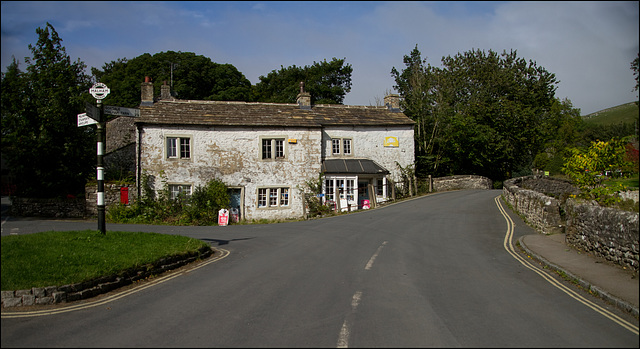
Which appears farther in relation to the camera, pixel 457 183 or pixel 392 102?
pixel 457 183

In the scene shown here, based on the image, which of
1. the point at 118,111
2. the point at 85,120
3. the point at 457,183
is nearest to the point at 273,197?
the point at 118,111

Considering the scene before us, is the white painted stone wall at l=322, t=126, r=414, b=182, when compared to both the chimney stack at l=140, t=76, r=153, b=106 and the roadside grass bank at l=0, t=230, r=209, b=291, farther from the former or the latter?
the roadside grass bank at l=0, t=230, r=209, b=291

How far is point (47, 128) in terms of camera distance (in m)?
23.4

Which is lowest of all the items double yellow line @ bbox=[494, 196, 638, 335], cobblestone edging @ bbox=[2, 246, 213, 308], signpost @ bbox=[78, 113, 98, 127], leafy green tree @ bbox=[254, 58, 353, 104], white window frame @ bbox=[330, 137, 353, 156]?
double yellow line @ bbox=[494, 196, 638, 335]

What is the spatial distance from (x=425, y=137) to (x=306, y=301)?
39878 mm

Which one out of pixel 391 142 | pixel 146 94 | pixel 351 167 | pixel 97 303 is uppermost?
pixel 146 94

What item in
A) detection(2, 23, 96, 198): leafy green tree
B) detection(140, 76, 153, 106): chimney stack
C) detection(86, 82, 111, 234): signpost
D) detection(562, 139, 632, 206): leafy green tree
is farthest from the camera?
detection(140, 76, 153, 106): chimney stack

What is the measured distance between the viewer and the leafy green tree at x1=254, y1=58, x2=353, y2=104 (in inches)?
2199

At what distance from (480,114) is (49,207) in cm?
4366

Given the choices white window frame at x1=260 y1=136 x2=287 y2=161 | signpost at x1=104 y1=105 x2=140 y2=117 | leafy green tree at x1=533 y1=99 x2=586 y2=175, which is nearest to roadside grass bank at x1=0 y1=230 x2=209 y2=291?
signpost at x1=104 y1=105 x2=140 y2=117

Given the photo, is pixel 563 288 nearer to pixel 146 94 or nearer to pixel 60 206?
pixel 60 206

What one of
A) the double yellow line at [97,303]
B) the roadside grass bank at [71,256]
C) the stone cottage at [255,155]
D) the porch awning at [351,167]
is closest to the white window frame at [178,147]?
the stone cottage at [255,155]

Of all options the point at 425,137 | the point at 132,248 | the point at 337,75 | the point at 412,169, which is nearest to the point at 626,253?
the point at 132,248

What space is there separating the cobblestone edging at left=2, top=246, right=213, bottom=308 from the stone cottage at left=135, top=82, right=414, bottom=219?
1740 cm
